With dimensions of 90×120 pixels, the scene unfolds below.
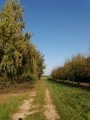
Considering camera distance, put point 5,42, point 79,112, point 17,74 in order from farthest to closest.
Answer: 1. point 17,74
2. point 5,42
3. point 79,112

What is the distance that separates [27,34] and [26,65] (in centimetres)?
460

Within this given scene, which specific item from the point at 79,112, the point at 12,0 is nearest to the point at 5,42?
the point at 12,0

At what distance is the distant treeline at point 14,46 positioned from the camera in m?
37.8

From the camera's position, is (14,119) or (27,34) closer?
(14,119)

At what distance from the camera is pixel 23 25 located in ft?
138

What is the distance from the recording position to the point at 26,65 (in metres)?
42.4

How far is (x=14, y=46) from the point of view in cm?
3825

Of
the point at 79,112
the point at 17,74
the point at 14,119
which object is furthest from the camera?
the point at 17,74

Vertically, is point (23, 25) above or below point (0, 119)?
above

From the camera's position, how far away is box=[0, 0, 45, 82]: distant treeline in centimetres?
3775

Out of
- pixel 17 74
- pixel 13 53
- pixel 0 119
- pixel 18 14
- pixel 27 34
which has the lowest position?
pixel 0 119

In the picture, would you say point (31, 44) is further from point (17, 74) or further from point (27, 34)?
point (17, 74)

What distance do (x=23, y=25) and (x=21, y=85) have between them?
8759 millimetres

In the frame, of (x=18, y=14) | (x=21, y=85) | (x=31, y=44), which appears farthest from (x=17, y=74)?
(x=18, y=14)
